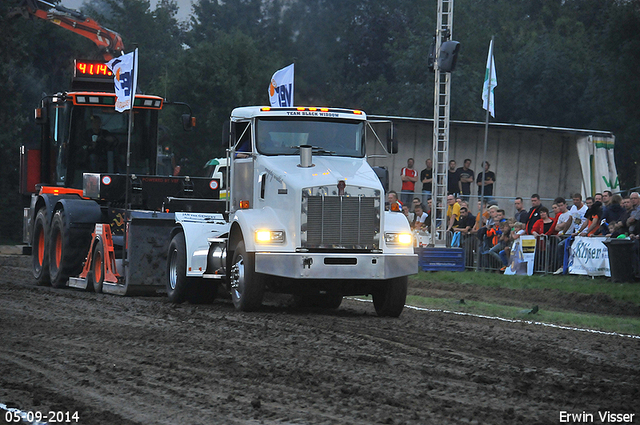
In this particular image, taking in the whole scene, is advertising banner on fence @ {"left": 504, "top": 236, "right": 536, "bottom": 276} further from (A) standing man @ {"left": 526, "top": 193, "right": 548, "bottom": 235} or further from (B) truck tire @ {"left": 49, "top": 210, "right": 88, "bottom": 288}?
(B) truck tire @ {"left": 49, "top": 210, "right": 88, "bottom": 288}

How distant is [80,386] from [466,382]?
10.1ft

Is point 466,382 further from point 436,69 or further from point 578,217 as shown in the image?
point 436,69

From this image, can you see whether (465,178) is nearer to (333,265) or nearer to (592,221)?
(592,221)

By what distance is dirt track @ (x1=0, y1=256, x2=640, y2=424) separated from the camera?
22.6 ft

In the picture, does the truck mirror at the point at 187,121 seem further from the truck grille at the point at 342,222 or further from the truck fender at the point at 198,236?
the truck grille at the point at 342,222

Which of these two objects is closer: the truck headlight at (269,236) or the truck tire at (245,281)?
the truck headlight at (269,236)

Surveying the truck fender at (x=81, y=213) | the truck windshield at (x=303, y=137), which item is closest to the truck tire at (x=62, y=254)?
the truck fender at (x=81, y=213)

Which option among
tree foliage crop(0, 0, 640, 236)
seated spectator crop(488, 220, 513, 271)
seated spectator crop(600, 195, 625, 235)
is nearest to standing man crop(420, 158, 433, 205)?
seated spectator crop(488, 220, 513, 271)

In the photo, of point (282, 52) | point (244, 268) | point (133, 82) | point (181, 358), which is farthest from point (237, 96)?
point (181, 358)

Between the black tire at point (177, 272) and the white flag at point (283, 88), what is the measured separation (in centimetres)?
656

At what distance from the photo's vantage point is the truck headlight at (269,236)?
43.3 ft

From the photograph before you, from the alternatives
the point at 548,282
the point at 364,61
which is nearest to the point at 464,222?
the point at 548,282

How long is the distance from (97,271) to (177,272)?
2.74 m

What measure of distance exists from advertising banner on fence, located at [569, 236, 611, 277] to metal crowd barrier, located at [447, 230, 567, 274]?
0.59 metres
